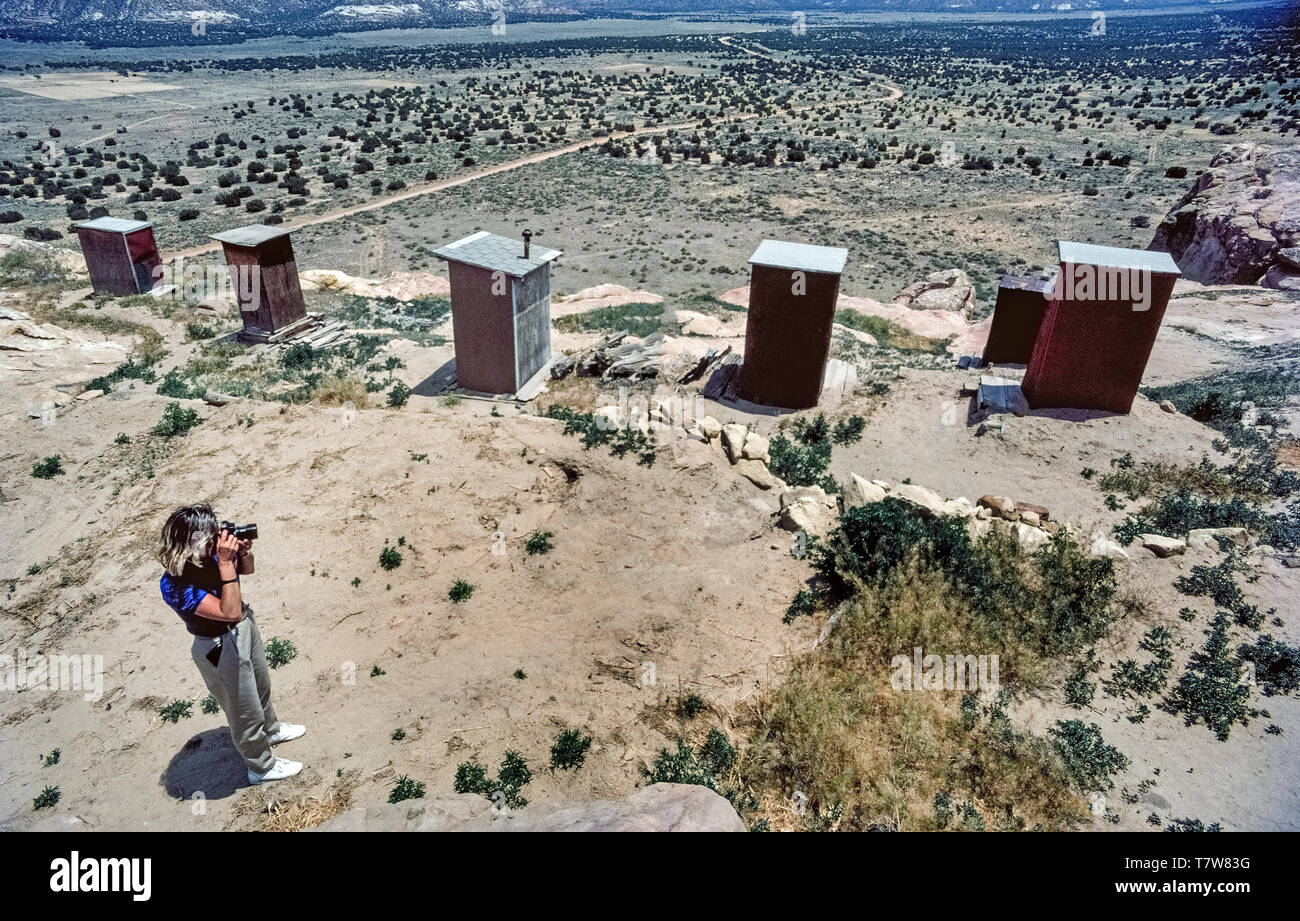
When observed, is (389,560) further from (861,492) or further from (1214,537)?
(1214,537)

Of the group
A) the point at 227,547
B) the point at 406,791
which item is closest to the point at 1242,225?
the point at 406,791

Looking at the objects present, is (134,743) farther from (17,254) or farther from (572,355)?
(17,254)

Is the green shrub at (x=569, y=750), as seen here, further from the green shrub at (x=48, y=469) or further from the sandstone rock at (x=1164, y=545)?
the green shrub at (x=48, y=469)

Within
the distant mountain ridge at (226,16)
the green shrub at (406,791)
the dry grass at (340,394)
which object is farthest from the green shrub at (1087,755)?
the distant mountain ridge at (226,16)

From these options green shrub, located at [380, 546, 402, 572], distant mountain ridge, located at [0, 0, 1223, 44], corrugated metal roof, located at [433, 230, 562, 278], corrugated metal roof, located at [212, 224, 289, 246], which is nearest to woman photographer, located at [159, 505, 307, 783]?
green shrub, located at [380, 546, 402, 572]

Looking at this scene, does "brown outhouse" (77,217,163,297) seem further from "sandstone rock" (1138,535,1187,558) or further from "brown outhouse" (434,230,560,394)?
"sandstone rock" (1138,535,1187,558)

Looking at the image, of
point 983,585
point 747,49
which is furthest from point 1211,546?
point 747,49
